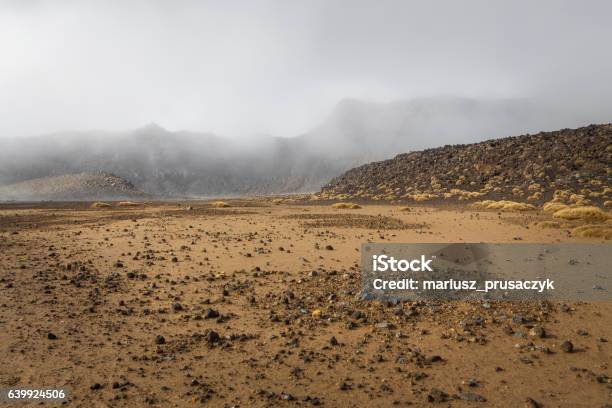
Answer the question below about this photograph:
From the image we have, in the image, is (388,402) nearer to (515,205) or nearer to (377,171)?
(515,205)

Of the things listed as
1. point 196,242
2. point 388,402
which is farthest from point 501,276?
point 196,242

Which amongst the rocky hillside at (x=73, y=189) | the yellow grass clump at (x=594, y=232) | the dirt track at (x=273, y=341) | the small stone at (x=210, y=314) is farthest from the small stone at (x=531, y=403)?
the rocky hillside at (x=73, y=189)

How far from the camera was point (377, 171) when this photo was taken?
2844 inches

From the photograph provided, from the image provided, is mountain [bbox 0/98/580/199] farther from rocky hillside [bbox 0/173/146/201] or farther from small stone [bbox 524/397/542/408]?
small stone [bbox 524/397/542/408]

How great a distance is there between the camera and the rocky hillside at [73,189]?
3723 inches

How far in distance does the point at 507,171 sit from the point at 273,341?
51.6 m

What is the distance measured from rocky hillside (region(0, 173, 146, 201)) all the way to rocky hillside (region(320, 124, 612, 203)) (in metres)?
60.0

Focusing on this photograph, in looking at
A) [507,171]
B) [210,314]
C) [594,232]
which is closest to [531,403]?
[210,314]

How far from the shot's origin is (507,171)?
1994 inches

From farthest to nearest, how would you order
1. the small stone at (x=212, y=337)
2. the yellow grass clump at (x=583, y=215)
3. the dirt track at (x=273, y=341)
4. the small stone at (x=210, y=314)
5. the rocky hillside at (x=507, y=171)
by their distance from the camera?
the rocky hillside at (x=507, y=171), the yellow grass clump at (x=583, y=215), the small stone at (x=210, y=314), the small stone at (x=212, y=337), the dirt track at (x=273, y=341)

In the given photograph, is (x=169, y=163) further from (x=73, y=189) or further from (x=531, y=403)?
(x=531, y=403)

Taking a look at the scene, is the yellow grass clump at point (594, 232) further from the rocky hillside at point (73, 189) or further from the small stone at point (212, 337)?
the rocky hillside at point (73, 189)

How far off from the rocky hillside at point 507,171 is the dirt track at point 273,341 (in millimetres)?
35575

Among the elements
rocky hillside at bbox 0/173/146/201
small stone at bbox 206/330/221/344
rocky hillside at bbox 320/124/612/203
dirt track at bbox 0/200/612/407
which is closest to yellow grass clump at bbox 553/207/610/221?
rocky hillside at bbox 320/124/612/203
